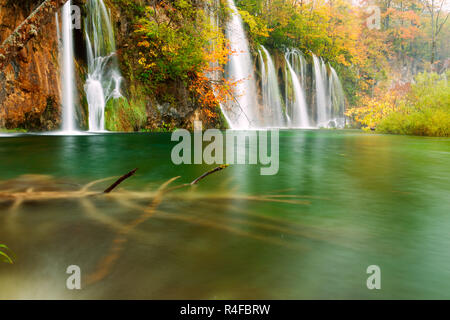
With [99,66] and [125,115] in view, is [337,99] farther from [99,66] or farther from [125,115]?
[99,66]

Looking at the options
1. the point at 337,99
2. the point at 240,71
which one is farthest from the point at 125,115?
the point at 337,99

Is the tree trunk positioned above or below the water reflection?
above

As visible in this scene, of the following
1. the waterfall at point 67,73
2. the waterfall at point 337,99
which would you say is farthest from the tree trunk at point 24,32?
the waterfall at point 337,99

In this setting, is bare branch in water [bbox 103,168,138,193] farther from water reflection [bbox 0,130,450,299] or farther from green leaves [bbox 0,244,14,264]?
green leaves [bbox 0,244,14,264]

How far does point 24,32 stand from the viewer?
117 inches

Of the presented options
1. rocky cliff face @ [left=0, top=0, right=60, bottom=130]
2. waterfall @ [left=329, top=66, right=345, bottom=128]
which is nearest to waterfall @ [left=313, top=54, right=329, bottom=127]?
waterfall @ [left=329, top=66, right=345, bottom=128]

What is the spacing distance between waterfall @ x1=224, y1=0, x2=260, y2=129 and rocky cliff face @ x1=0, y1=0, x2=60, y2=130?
447 inches

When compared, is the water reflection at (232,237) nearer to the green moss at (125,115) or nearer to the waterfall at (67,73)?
the waterfall at (67,73)

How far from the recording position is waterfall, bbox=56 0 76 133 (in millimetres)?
13969

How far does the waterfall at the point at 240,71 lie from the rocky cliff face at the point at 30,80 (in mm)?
11364

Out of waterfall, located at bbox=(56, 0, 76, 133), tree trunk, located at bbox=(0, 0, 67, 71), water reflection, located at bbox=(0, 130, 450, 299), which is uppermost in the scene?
waterfall, located at bbox=(56, 0, 76, 133)

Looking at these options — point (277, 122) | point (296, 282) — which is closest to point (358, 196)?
point (296, 282)

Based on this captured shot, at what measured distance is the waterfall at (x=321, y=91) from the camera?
33.8m
